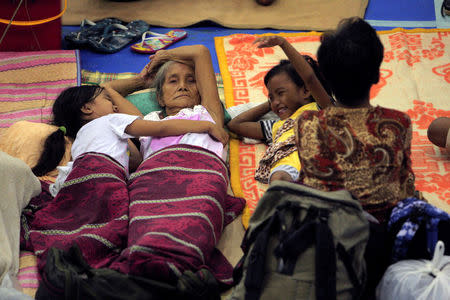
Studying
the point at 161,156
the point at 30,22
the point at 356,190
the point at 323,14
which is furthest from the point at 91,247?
the point at 323,14

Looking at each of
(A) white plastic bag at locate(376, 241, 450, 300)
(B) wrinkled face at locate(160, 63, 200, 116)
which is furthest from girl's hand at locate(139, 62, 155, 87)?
(A) white plastic bag at locate(376, 241, 450, 300)

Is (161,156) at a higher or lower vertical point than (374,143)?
lower

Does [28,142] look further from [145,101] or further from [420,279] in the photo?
[420,279]

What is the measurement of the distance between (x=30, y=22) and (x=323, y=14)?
2.07m

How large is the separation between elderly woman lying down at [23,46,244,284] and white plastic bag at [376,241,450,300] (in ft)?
2.15

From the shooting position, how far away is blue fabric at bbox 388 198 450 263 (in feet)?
5.86

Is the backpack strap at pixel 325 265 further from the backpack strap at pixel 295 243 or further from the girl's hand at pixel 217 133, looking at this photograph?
the girl's hand at pixel 217 133

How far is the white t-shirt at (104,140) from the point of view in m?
2.56

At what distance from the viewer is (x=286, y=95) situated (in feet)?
9.10

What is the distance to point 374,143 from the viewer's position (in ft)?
6.15

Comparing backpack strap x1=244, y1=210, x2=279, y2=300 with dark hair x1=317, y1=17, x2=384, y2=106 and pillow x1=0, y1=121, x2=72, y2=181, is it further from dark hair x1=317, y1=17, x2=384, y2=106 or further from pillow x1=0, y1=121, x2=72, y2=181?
pillow x1=0, y1=121, x2=72, y2=181

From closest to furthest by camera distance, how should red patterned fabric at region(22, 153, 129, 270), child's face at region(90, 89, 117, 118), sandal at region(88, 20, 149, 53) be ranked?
red patterned fabric at region(22, 153, 129, 270) → child's face at region(90, 89, 117, 118) → sandal at region(88, 20, 149, 53)

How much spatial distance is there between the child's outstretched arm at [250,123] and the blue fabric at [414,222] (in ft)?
3.98

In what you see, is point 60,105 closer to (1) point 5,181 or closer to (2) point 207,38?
(1) point 5,181
